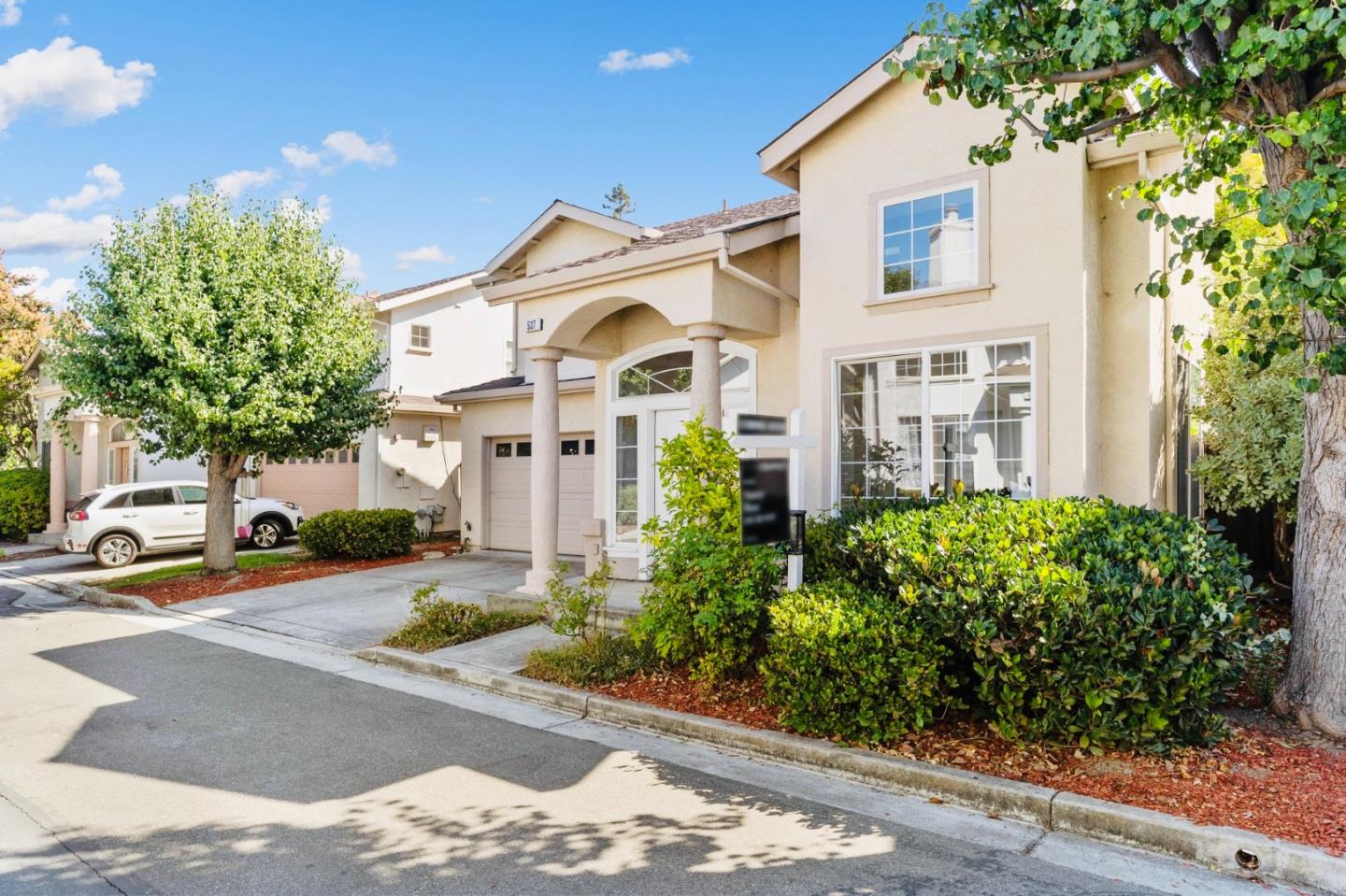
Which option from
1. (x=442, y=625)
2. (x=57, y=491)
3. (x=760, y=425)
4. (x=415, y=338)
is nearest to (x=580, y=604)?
(x=442, y=625)

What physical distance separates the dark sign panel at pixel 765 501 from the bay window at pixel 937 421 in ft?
8.94

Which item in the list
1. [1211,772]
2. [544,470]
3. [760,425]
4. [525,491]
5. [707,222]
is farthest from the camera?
[525,491]

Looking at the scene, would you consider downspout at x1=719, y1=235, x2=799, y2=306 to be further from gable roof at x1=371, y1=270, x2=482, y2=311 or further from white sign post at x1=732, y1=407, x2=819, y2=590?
gable roof at x1=371, y1=270, x2=482, y2=311

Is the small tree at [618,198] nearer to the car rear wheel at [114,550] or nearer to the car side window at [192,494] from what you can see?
the car side window at [192,494]

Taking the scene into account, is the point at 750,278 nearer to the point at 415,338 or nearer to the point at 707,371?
the point at 707,371

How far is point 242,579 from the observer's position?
13977 mm

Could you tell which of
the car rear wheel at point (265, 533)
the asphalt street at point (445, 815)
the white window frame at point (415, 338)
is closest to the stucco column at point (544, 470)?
the asphalt street at point (445, 815)

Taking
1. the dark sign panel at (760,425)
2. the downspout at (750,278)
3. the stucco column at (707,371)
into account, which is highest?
the downspout at (750,278)

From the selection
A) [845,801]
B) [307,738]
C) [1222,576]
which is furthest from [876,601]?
[307,738]

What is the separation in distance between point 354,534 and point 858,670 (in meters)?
12.5

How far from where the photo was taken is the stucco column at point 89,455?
22.9 metres

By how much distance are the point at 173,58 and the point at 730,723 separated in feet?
52.5

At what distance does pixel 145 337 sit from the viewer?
12.2 m

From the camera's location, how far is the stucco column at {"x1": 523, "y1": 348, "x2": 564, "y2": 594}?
10.8 m
